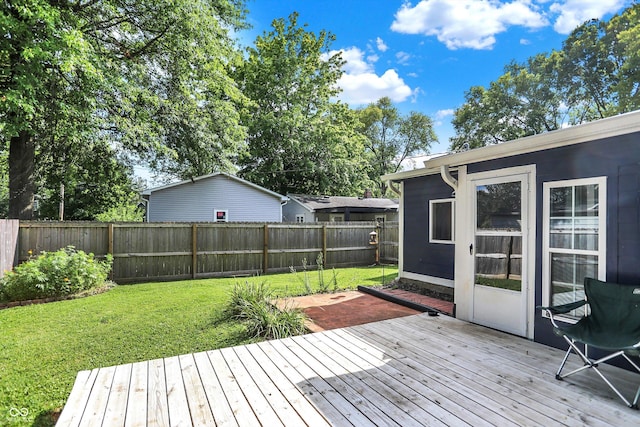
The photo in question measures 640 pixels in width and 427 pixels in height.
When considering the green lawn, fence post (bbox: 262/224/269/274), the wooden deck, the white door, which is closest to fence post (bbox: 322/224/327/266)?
fence post (bbox: 262/224/269/274)

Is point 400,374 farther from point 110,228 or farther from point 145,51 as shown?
point 145,51

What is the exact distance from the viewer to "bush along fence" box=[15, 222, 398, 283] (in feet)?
24.4

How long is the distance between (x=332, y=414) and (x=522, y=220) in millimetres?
3069

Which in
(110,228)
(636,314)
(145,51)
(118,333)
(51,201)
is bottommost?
(118,333)

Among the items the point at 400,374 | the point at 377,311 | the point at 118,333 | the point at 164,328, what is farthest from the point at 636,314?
the point at 118,333

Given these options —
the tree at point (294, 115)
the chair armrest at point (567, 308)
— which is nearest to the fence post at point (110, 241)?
the chair armrest at point (567, 308)

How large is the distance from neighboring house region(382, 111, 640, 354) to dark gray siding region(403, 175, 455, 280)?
5.92 ft

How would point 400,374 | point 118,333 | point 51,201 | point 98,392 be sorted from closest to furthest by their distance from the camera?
1. point 98,392
2. point 400,374
3. point 118,333
4. point 51,201

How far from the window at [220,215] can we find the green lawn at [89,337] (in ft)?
24.4

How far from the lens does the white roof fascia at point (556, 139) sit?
2.87 meters

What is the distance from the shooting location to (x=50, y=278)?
19.5 ft

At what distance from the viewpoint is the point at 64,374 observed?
10.1 feet

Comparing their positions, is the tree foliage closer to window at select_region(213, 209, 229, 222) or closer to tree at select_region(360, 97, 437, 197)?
tree at select_region(360, 97, 437, 197)

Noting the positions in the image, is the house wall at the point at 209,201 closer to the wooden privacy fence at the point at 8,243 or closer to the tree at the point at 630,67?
the wooden privacy fence at the point at 8,243
